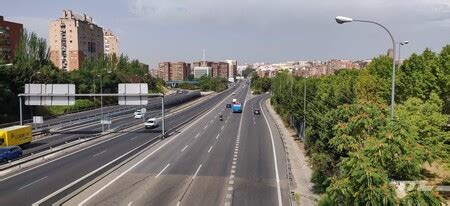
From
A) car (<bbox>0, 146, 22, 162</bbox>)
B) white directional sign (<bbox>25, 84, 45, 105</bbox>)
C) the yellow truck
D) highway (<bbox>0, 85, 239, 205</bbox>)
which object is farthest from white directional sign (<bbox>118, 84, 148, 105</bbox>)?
car (<bbox>0, 146, 22, 162</bbox>)

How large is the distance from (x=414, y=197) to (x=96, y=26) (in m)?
180

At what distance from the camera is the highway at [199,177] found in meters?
23.7

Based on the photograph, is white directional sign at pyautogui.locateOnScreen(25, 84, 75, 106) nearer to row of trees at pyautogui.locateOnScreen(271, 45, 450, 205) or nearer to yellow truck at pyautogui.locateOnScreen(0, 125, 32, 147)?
yellow truck at pyautogui.locateOnScreen(0, 125, 32, 147)

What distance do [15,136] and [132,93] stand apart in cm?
1376

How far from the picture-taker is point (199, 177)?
1155 inches

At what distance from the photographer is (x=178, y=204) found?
22.5 m

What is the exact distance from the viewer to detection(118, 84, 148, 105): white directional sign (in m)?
50.3

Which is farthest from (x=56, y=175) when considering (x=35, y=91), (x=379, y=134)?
(x=35, y=91)

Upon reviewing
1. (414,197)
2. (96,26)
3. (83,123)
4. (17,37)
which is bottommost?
(83,123)

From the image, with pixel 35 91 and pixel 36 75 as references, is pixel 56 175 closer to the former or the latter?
pixel 35 91

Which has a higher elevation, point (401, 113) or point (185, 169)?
point (401, 113)

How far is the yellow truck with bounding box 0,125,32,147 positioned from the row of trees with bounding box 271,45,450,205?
2803cm

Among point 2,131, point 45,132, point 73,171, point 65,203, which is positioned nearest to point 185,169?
point 73,171

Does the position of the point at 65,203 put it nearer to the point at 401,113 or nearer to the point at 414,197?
the point at 414,197
